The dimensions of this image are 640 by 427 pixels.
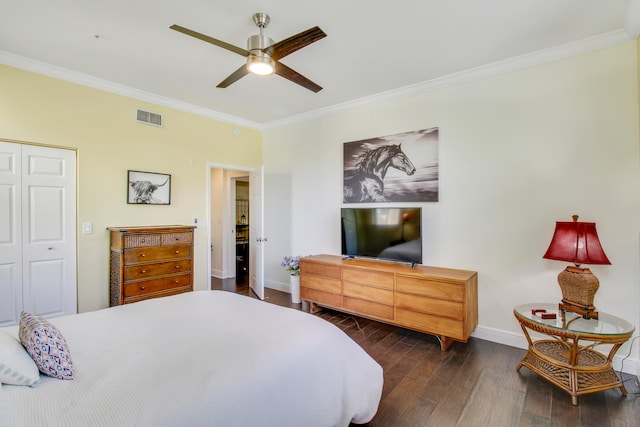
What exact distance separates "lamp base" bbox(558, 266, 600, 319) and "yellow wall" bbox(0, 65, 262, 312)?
4120mm

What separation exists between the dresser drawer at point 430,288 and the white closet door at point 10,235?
148 inches

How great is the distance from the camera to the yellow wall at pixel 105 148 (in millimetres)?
3051

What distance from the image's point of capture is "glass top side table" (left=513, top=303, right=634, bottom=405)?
2125 mm

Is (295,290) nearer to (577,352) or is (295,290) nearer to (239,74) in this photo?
(239,74)

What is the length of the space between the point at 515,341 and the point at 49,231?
190 inches

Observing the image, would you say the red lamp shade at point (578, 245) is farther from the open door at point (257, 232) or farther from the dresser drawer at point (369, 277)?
the open door at point (257, 232)

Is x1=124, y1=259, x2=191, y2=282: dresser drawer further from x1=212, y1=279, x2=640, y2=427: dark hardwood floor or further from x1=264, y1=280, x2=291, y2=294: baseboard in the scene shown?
x1=212, y1=279, x2=640, y2=427: dark hardwood floor

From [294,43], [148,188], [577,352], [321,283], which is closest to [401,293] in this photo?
[321,283]

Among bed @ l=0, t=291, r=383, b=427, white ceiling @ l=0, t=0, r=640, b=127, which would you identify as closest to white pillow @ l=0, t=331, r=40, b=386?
bed @ l=0, t=291, r=383, b=427

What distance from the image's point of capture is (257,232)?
181 inches

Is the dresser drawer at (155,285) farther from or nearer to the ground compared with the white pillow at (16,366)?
nearer to the ground

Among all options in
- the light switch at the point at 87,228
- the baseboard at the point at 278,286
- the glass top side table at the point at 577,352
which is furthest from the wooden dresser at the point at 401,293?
the light switch at the point at 87,228

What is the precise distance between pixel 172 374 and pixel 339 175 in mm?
3378

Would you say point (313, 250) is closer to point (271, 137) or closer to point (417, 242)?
point (417, 242)
